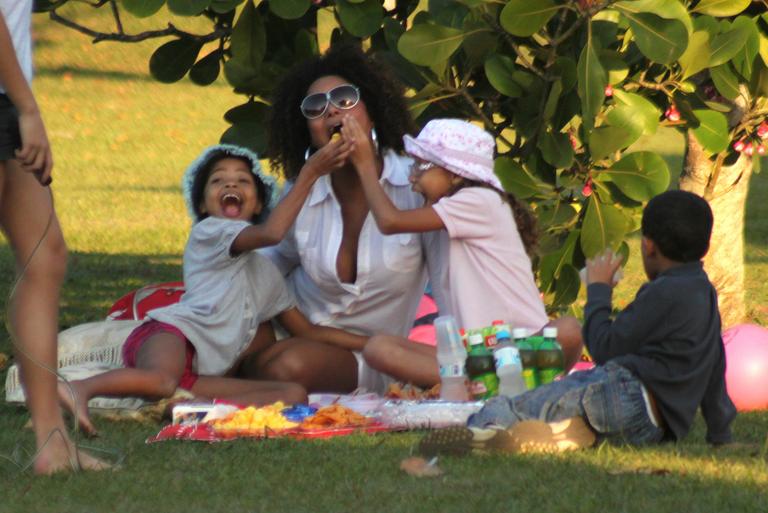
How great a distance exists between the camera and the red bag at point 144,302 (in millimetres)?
5988

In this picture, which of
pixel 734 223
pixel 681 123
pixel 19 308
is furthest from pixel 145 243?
pixel 19 308

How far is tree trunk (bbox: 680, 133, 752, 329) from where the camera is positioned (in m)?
7.12

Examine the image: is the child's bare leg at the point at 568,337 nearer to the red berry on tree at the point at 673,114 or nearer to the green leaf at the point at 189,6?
the red berry on tree at the point at 673,114

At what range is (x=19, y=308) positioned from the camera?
3746 mm

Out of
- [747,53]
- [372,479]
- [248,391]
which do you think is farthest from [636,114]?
[372,479]

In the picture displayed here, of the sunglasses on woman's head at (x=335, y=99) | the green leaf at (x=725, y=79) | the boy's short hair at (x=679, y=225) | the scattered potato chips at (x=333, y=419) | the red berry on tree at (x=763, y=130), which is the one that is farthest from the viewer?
the red berry on tree at (x=763, y=130)

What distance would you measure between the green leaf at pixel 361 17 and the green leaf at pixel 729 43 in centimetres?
132

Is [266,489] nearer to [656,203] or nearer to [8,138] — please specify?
[8,138]

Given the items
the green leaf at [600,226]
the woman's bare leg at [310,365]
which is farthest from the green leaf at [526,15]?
the woman's bare leg at [310,365]

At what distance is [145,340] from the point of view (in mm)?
5219

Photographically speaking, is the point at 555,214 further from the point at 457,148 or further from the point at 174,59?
the point at 174,59

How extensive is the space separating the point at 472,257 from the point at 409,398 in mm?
575

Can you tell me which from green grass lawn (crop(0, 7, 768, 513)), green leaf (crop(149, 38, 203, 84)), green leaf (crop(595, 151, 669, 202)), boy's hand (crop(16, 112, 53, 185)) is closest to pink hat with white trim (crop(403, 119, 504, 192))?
green leaf (crop(595, 151, 669, 202))

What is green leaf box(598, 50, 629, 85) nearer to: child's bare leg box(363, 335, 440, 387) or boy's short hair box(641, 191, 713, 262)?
child's bare leg box(363, 335, 440, 387)
